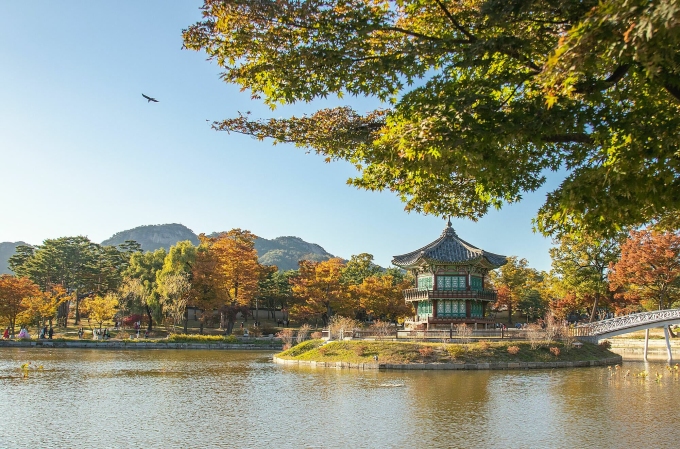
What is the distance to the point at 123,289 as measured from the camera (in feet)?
169

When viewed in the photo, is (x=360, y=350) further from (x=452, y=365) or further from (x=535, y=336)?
(x=535, y=336)

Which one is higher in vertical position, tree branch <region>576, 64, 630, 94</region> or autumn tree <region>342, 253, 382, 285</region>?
autumn tree <region>342, 253, 382, 285</region>

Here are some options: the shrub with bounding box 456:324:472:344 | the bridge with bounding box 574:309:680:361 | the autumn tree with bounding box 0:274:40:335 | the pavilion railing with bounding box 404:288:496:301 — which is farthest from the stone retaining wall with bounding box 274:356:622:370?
the autumn tree with bounding box 0:274:40:335

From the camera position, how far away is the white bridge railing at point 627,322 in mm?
33125

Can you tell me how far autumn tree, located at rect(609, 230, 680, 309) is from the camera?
41312 mm

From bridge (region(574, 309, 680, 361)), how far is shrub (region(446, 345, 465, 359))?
383 inches

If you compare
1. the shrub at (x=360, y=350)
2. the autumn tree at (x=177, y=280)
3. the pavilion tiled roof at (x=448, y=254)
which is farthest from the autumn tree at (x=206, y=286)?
the shrub at (x=360, y=350)

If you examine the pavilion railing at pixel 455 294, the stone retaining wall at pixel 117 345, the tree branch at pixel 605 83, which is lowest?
the stone retaining wall at pixel 117 345

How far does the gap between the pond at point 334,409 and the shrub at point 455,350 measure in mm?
2839

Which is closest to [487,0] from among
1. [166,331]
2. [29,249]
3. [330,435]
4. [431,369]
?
[330,435]

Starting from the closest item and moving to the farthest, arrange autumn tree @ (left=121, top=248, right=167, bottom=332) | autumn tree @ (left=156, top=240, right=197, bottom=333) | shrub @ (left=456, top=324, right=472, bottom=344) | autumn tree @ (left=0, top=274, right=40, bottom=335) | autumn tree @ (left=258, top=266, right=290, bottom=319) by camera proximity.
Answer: shrub @ (left=456, top=324, right=472, bottom=344)
autumn tree @ (left=0, top=274, right=40, bottom=335)
autumn tree @ (left=156, top=240, right=197, bottom=333)
autumn tree @ (left=121, top=248, right=167, bottom=332)
autumn tree @ (left=258, top=266, right=290, bottom=319)

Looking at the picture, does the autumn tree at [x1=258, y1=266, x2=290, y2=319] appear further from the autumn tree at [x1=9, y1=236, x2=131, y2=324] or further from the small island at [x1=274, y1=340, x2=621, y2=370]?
the small island at [x1=274, y1=340, x2=621, y2=370]

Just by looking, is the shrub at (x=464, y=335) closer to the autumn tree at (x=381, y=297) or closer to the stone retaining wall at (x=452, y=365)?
the stone retaining wall at (x=452, y=365)

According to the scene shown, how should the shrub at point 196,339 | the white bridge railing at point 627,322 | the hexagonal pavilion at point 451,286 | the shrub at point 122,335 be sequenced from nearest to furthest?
the white bridge railing at point 627,322 < the hexagonal pavilion at point 451,286 < the shrub at point 196,339 < the shrub at point 122,335
